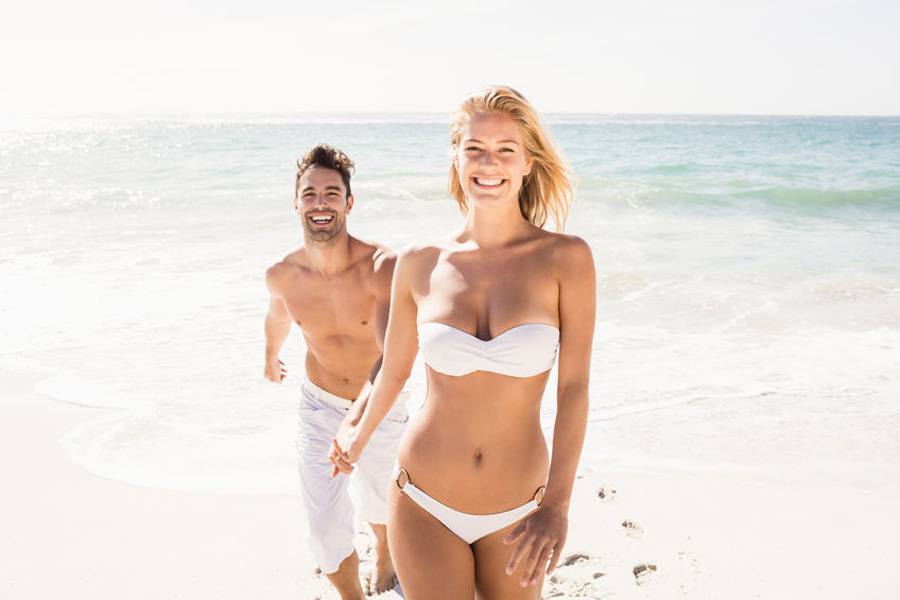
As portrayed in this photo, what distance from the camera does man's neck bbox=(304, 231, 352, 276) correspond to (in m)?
4.21

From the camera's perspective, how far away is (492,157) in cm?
250

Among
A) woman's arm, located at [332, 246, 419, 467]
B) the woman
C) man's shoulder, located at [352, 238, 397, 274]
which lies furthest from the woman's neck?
man's shoulder, located at [352, 238, 397, 274]

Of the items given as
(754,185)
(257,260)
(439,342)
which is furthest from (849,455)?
(754,185)

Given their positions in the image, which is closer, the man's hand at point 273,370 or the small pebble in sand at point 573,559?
the small pebble in sand at point 573,559

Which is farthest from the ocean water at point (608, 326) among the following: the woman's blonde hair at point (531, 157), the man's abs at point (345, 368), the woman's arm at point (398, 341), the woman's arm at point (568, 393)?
the man's abs at point (345, 368)

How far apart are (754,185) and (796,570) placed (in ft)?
66.6

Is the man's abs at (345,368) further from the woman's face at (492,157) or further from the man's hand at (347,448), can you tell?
the woman's face at (492,157)

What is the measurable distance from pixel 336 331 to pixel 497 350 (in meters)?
2.00

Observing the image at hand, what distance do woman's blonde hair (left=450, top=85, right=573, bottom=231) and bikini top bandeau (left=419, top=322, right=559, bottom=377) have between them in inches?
19.6

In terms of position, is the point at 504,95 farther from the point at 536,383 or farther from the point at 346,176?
the point at 346,176

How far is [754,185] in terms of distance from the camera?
74.7 feet

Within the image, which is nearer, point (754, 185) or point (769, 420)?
point (769, 420)

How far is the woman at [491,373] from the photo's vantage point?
240cm

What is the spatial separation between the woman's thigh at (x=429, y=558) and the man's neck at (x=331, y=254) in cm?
193
